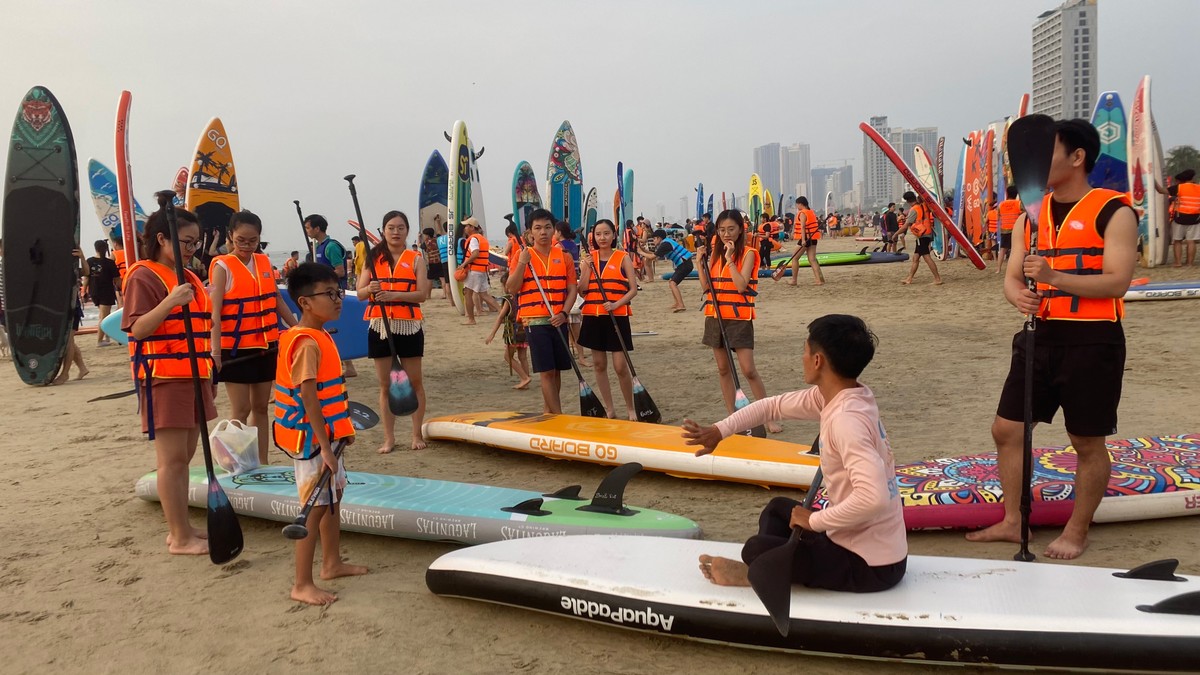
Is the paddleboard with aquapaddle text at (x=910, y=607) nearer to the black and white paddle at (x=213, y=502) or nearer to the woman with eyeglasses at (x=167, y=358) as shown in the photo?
the black and white paddle at (x=213, y=502)

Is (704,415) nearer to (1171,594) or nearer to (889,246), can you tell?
(1171,594)

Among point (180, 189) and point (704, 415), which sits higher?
point (180, 189)

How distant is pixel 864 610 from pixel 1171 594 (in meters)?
0.91

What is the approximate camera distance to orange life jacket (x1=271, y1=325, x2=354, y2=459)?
10.8 feet

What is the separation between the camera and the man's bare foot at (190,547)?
3.97 m

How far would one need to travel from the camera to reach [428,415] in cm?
706

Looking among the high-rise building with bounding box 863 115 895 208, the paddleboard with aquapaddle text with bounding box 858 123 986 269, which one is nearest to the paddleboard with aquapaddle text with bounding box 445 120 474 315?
the paddleboard with aquapaddle text with bounding box 858 123 986 269

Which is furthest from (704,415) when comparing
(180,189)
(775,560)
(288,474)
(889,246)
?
(889,246)

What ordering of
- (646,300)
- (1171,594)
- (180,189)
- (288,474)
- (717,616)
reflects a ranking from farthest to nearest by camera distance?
(646,300) → (180,189) → (288,474) → (717,616) → (1171,594)

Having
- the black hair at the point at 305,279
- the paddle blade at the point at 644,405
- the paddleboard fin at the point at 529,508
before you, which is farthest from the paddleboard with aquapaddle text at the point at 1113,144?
the black hair at the point at 305,279

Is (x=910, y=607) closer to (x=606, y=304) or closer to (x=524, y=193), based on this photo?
(x=606, y=304)

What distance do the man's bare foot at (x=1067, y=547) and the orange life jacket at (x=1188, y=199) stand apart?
1200cm

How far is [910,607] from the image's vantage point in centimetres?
255

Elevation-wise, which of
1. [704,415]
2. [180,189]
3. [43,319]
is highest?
[180,189]
